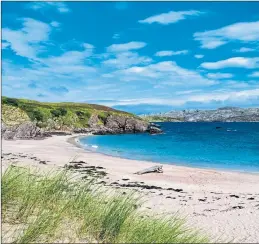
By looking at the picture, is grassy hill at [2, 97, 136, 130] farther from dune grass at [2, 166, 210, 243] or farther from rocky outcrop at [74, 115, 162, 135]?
dune grass at [2, 166, 210, 243]

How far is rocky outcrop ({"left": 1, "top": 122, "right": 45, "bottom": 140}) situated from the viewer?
63881 millimetres

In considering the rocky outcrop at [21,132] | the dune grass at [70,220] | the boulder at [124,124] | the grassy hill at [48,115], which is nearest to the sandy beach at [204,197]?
the dune grass at [70,220]

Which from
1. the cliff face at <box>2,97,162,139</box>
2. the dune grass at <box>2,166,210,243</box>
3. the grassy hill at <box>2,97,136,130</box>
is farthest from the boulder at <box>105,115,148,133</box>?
the dune grass at <box>2,166,210,243</box>

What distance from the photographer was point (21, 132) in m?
67.1

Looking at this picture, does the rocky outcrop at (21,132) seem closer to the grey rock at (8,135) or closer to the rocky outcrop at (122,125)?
the grey rock at (8,135)

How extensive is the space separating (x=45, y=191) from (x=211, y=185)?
17.3 meters

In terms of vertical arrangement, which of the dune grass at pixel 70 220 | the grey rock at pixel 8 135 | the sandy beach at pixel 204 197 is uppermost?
the dune grass at pixel 70 220

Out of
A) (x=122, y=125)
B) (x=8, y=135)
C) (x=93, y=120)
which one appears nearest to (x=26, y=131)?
(x=8, y=135)

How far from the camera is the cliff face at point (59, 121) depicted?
75.2 m

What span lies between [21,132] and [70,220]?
209 ft

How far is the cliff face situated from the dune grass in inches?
2452

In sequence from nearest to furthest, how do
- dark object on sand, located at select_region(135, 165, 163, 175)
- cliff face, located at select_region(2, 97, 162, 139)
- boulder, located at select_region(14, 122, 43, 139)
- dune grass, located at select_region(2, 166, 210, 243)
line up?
dune grass, located at select_region(2, 166, 210, 243) → dark object on sand, located at select_region(135, 165, 163, 175) → boulder, located at select_region(14, 122, 43, 139) → cliff face, located at select_region(2, 97, 162, 139)

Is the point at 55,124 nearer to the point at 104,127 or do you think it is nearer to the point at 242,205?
the point at 104,127

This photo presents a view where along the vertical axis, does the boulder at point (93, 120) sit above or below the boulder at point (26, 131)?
above
